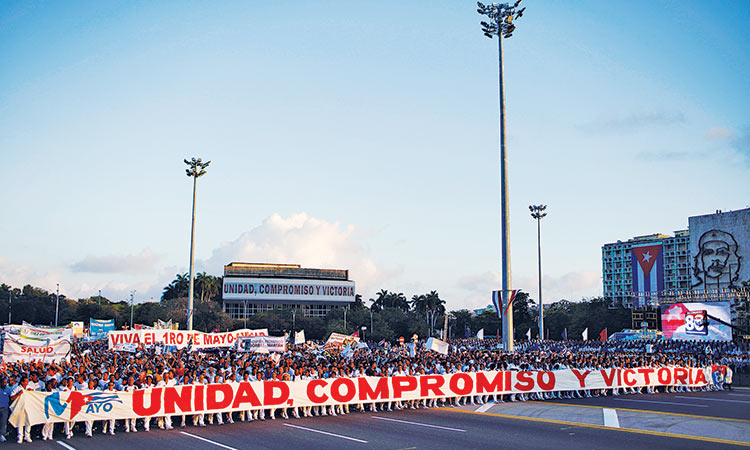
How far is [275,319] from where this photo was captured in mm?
101000

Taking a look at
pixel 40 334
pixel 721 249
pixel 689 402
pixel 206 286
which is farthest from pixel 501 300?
pixel 206 286

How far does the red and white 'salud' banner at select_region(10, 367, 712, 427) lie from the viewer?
59.3ft

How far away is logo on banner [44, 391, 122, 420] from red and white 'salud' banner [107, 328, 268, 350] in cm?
2454

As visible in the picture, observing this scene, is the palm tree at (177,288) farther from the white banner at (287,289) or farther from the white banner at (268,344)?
the white banner at (268,344)

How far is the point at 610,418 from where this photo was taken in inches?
852

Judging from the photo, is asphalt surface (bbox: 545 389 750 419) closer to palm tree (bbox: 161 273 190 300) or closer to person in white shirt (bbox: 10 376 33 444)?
person in white shirt (bbox: 10 376 33 444)

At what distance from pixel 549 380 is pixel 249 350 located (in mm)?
19056

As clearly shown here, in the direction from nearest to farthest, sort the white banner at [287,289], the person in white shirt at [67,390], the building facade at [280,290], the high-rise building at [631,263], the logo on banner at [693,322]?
the person in white shirt at [67,390] < the logo on banner at [693,322] < the white banner at [287,289] < the building facade at [280,290] < the high-rise building at [631,263]

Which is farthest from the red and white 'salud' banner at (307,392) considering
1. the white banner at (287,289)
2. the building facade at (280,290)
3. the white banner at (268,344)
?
the white banner at (287,289)

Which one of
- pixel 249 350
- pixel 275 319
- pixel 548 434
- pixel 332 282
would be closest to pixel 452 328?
pixel 332 282

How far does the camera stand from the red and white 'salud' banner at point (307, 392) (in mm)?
18078

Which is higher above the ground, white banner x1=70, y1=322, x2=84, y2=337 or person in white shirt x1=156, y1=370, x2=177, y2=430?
white banner x1=70, y1=322, x2=84, y2=337

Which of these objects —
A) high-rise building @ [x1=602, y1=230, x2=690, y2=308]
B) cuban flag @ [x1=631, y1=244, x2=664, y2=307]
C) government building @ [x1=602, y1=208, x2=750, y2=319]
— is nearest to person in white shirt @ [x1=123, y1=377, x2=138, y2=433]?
government building @ [x1=602, y1=208, x2=750, y2=319]

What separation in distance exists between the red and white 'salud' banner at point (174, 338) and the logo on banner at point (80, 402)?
24.5m
